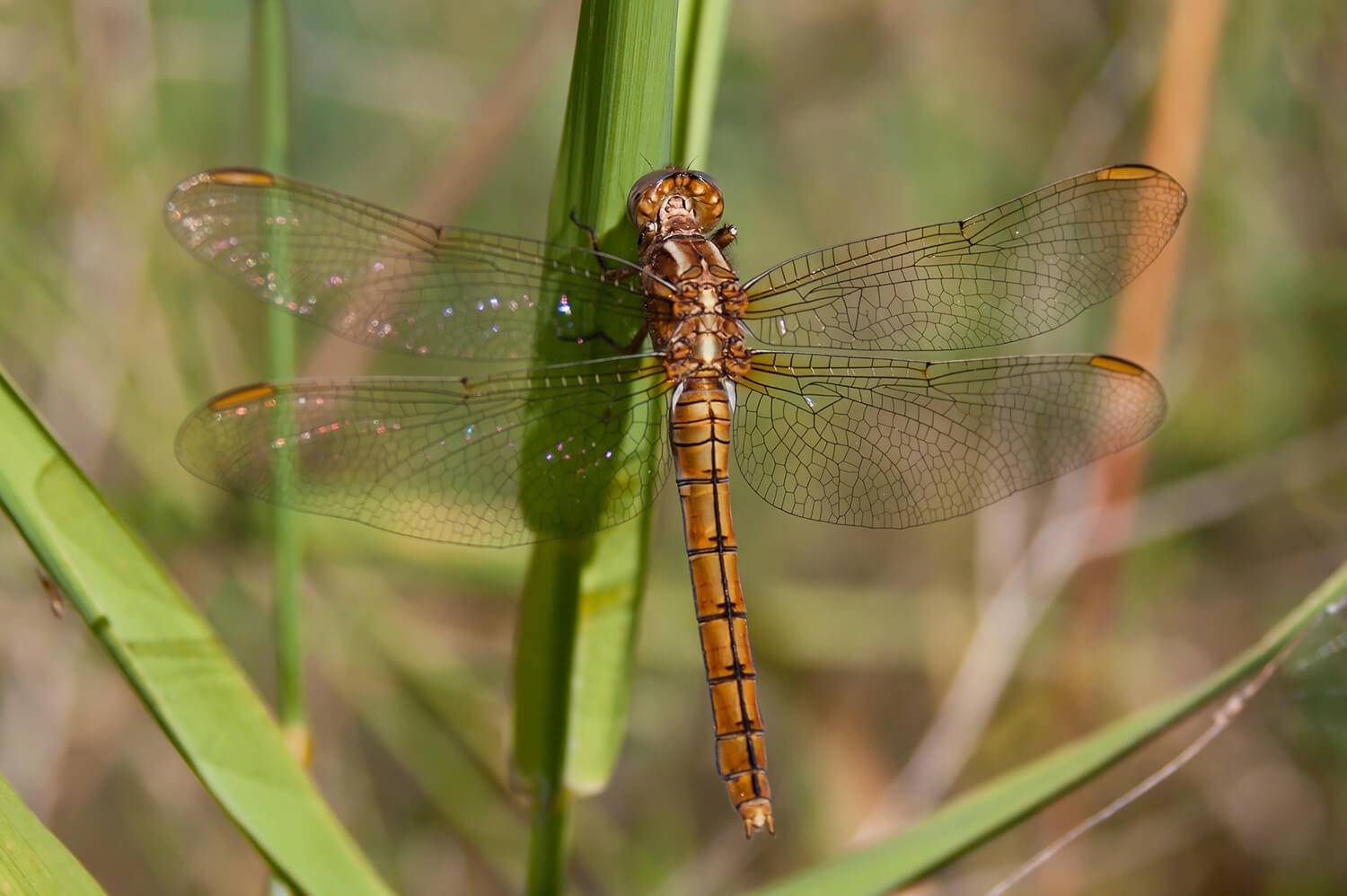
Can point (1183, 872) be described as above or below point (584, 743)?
below

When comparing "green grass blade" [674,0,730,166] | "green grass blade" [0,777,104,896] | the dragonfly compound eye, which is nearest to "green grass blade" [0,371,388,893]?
"green grass blade" [0,777,104,896]

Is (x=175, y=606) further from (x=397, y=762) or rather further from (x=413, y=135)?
(x=413, y=135)

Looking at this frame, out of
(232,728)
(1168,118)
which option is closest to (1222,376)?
(1168,118)

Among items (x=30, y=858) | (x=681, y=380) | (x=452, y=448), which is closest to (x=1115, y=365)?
(x=681, y=380)

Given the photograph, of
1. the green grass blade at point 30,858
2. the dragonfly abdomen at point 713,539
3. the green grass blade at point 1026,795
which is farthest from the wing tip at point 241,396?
the green grass blade at point 1026,795

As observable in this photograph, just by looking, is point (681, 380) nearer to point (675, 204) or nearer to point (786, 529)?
point (675, 204)

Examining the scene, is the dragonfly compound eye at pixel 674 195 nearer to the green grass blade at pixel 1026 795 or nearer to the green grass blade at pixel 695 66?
the green grass blade at pixel 695 66

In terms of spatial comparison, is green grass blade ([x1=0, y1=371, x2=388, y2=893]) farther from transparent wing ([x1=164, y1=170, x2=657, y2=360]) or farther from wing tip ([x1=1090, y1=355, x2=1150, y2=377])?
wing tip ([x1=1090, y1=355, x2=1150, y2=377])
